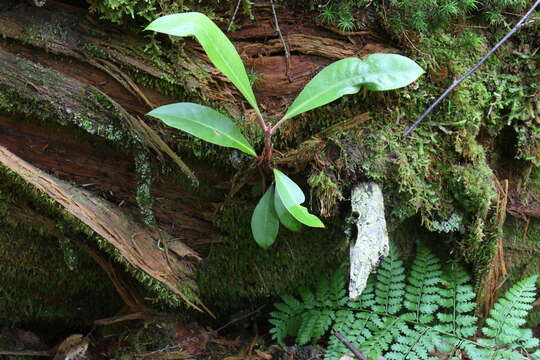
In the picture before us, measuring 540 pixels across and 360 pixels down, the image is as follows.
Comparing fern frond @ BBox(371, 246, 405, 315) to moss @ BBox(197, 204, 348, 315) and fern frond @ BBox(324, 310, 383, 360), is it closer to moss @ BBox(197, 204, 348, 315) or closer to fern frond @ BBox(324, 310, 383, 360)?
fern frond @ BBox(324, 310, 383, 360)

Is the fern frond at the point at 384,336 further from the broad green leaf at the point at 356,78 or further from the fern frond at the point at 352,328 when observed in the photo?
the broad green leaf at the point at 356,78

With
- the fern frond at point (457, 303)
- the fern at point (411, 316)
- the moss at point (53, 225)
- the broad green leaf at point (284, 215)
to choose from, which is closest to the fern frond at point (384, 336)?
the fern at point (411, 316)

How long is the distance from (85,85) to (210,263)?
962mm

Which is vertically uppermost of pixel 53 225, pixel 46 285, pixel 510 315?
pixel 510 315

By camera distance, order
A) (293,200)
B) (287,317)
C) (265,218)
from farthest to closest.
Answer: (287,317), (265,218), (293,200)

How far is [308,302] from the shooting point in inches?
83.9

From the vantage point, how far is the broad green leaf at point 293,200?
1447 millimetres

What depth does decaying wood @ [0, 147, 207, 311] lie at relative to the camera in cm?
171

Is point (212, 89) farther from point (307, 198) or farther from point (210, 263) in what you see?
point (210, 263)

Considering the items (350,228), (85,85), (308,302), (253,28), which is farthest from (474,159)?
(85,85)

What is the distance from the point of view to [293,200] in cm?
154

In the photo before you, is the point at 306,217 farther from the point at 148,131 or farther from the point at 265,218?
the point at 148,131

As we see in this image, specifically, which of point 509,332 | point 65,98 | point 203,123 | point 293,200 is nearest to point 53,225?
point 65,98

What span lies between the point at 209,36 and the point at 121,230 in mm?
913
